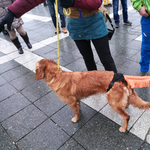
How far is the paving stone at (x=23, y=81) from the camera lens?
3699mm

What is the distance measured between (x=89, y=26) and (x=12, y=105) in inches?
93.3

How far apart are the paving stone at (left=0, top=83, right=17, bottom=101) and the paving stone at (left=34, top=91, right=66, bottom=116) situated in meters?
0.87

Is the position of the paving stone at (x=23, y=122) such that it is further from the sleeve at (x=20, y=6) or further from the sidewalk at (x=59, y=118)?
the sleeve at (x=20, y=6)

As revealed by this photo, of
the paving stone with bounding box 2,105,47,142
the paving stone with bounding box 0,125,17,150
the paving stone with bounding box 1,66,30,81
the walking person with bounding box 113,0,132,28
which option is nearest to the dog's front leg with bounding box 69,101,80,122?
the paving stone with bounding box 2,105,47,142

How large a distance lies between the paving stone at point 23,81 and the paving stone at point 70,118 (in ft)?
4.77

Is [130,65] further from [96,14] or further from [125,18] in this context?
[125,18]

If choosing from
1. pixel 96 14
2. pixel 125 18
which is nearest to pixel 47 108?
pixel 96 14

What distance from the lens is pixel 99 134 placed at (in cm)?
229

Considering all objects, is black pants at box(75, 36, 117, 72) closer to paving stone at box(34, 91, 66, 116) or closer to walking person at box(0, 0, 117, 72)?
walking person at box(0, 0, 117, 72)

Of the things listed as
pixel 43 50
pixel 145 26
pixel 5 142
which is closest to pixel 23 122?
pixel 5 142

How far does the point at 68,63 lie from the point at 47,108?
1.88 metres

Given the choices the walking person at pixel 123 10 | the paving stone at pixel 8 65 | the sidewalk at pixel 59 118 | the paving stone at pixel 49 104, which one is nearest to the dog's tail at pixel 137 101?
the sidewalk at pixel 59 118

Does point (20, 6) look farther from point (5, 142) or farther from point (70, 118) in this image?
point (5, 142)

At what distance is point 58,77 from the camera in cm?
217
